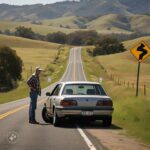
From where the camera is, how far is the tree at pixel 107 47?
585ft

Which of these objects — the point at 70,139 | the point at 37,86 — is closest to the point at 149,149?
the point at 70,139

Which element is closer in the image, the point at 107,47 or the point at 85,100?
the point at 85,100

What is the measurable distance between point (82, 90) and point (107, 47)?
167 meters

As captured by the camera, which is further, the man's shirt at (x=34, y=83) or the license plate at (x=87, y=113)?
the man's shirt at (x=34, y=83)

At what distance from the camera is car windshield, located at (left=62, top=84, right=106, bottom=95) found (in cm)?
1797

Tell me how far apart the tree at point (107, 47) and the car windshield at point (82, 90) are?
158 metres

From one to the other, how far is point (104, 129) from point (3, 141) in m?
4.83

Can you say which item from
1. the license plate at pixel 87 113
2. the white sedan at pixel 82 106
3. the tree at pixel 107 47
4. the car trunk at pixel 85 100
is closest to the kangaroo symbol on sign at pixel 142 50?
the white sedan at pixel 82 106

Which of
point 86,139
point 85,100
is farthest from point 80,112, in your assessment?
point 86,139

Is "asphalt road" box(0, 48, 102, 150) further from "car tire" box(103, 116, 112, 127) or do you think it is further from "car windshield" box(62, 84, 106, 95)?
"car windshield" box(62, 84, 106, 95)

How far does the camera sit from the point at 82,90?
18.6m

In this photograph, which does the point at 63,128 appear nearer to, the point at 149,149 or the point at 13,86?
the point at 149,149

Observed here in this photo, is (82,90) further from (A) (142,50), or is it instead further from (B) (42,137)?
(A) (142,50)

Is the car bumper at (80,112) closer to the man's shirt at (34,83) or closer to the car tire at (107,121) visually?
the car tire at (107,121)
